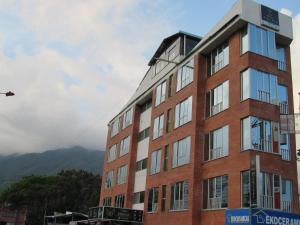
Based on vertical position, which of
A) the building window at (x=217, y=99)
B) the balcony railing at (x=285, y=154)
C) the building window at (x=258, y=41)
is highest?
the building window at (x=258, y=41)

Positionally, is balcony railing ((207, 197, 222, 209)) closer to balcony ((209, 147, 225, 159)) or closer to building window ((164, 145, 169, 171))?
balcony ((209, 147, 225, 159))

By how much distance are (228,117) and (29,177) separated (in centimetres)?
6798

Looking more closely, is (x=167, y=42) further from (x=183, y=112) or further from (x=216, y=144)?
(x=216, y=144)

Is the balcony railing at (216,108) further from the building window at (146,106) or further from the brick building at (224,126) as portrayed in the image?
the building window at (146,106)

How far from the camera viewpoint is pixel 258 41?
92.8 feet

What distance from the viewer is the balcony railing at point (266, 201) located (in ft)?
78.3

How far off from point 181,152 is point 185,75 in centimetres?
681

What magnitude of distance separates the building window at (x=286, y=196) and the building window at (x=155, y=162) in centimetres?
1277

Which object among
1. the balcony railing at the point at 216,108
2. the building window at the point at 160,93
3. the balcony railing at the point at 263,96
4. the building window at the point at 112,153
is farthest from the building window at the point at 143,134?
the balcony railing at the point at 263,96

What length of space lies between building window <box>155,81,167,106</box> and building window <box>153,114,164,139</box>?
165 cm

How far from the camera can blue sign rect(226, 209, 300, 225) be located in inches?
820

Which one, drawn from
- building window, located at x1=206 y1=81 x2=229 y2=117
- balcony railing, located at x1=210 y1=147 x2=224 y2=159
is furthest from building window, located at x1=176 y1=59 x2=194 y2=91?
balcony railing, located at x1=210 y1=147 x2=224 y2=159

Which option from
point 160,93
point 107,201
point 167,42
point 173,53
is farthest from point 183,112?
point 107,201

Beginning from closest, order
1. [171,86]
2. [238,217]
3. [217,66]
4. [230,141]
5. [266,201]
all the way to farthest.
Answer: [238,217] < [266,201] < [230,141] < [217,66] < [171,86]
